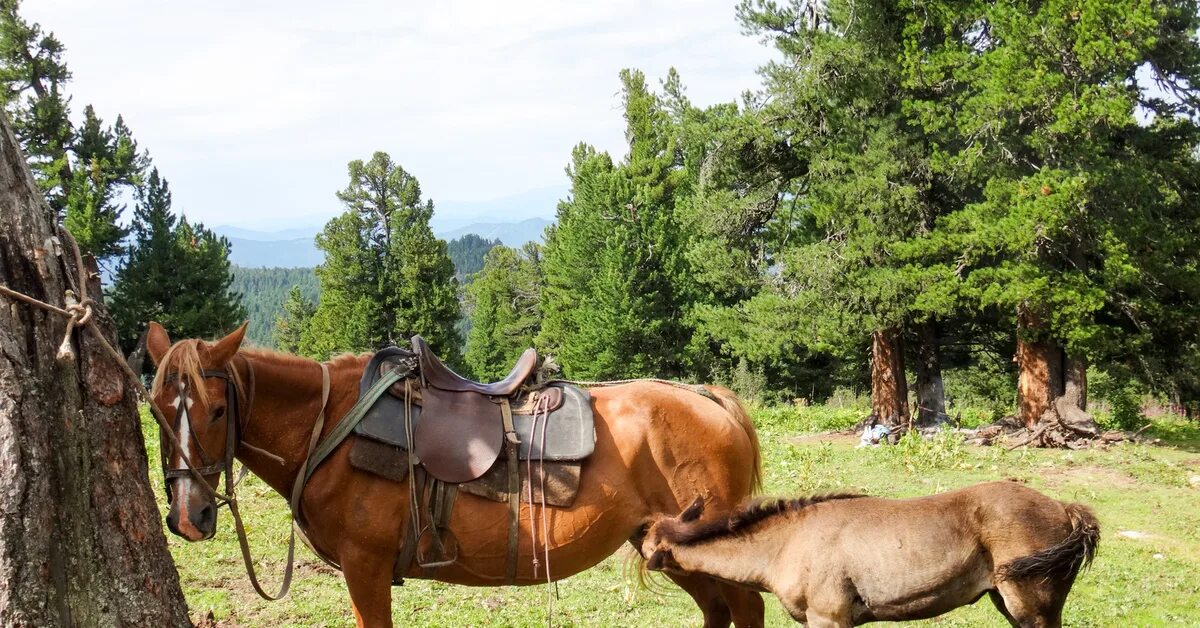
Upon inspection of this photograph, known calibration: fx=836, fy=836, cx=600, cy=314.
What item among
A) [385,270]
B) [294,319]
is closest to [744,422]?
[385,270]

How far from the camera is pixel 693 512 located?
4598 millimetres

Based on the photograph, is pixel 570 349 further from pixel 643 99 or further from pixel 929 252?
pixel 929 252

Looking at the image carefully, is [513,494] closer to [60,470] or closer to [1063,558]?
[60,470]

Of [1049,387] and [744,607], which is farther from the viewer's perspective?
[1049,387]

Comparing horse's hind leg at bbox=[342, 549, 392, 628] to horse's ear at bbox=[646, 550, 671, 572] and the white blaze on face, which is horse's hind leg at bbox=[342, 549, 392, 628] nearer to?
the white blaze on face

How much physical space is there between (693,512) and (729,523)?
0.22 meters

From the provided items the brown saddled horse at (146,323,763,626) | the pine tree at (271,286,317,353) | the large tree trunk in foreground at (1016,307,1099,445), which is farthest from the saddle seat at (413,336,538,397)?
the pine tree at (271,286,317,353)

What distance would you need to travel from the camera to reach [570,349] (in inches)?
1297

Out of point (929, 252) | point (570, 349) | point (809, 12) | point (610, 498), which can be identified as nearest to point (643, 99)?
point (570, 349)

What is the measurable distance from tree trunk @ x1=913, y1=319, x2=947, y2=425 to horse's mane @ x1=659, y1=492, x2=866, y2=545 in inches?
604

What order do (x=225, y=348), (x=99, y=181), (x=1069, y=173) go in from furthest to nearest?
1. (x=99, y=181)
2. (x=1069, y=173)
3. (x=225, y=348)

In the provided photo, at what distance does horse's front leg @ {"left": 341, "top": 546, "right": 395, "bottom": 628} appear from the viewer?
4469 mm

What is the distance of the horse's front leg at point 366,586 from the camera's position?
4.47 meters

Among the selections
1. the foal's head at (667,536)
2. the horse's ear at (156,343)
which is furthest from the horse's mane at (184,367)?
the foal's head at (667,536)
